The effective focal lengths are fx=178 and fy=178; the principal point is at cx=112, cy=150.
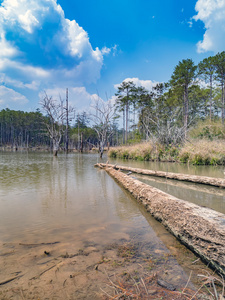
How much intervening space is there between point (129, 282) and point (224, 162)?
44.2 feet

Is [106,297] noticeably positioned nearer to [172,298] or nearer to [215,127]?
[172,298]

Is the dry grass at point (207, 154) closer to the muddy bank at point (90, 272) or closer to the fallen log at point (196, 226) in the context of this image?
the fallen log at point (196, 226)

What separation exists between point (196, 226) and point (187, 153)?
12.4 meters

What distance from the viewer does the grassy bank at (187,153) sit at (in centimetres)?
1253

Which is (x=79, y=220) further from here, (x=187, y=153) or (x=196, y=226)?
(x=187, y=153)

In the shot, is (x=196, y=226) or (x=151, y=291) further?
(x=196, y=226)

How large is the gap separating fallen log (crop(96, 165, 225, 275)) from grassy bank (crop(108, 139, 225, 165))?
35.1 ft

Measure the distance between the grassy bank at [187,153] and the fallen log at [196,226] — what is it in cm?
1071

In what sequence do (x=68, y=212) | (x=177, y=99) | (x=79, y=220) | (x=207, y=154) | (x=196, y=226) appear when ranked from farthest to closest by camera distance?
(x=177, y=99) → (x=207, y=154) → (x=68, y=212) → (x=79, y=220) → (x=196, y=226)

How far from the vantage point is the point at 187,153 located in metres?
13.7

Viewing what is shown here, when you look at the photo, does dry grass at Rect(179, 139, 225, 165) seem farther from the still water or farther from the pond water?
the pond water

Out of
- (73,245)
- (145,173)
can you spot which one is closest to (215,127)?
(145,173)

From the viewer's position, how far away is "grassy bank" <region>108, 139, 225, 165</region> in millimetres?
12531

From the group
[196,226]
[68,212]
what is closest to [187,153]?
[68,212]
